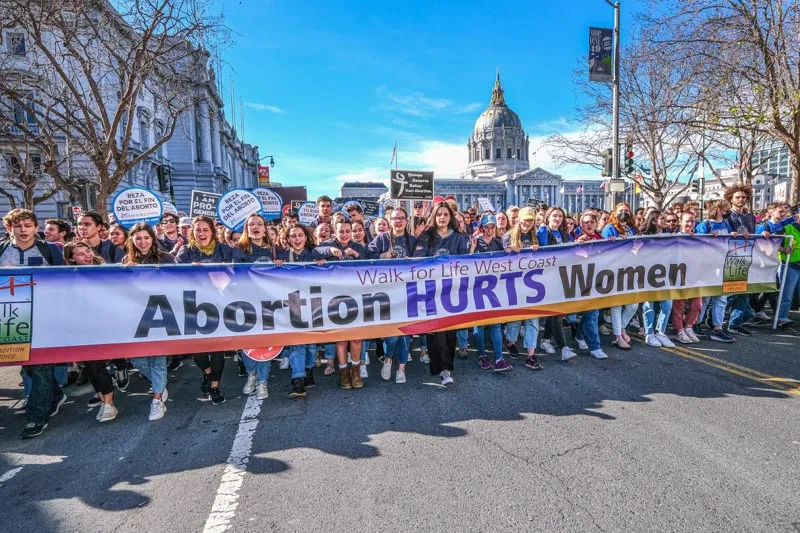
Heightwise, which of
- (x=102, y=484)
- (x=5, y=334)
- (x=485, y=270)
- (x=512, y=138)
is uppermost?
(x=512, y=138)

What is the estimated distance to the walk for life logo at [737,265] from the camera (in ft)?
21.4

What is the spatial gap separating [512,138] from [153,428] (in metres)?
138

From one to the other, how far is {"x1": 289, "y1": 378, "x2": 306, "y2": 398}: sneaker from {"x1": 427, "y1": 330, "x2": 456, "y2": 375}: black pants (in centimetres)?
148

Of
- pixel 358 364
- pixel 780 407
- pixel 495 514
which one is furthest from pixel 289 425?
pixel 780 407

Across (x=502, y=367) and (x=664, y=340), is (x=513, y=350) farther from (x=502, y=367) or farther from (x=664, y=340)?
(x=664, y=340)

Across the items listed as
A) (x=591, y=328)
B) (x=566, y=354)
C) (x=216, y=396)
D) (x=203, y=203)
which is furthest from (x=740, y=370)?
(x=203, y=203)

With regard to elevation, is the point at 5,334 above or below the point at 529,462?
above

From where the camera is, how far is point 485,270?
207 inches

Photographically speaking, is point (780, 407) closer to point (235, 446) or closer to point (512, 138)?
point (235, 446)

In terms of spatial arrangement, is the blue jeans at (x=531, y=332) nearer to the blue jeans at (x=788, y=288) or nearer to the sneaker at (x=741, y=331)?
the sneaker at (x=741, y=331)

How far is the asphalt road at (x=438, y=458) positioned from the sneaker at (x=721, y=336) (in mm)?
1116

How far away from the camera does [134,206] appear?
7.23 m

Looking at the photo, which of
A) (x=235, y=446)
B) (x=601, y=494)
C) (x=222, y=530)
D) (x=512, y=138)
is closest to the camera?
(x=222, y=530)

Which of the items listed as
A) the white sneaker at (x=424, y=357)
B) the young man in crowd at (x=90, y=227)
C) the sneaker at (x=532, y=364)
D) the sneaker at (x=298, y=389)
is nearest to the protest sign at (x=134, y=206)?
the young man in crowd at (x=90, y=227)
